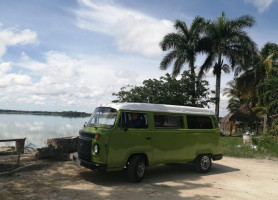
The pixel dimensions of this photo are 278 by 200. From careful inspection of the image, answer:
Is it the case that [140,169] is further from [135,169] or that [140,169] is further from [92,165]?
[92,165]

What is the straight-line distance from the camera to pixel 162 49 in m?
30.8

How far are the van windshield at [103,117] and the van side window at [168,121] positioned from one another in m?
1.44

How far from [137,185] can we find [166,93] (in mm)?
16193

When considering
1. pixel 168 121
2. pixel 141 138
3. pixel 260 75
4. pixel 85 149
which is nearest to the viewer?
pixel 85 149

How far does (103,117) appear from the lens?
855 centimetres

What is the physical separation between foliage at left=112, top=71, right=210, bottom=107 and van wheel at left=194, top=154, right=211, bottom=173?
12505 millimetres

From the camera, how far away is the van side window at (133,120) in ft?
26.8

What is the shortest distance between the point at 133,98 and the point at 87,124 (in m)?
14.6

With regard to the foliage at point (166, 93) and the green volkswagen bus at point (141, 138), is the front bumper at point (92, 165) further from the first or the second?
the foliage at point (166, 93)

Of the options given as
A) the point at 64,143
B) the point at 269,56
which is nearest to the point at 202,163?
the point at 64,143

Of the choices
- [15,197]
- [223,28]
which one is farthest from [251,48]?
[15,197]

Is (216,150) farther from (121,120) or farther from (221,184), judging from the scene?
(121,120)

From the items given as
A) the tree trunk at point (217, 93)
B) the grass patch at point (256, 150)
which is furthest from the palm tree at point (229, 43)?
the grass patch at point (256, 150)

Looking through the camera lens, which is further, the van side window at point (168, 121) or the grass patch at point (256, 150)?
the grass patch at point (256, 150)
